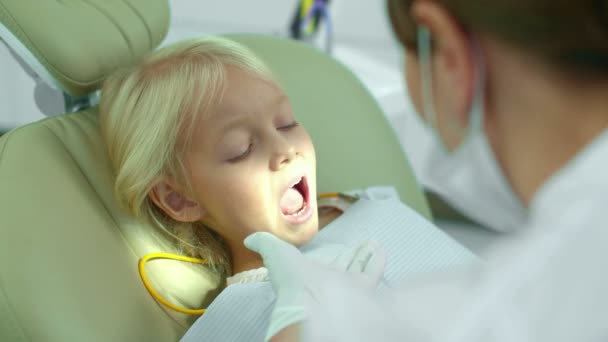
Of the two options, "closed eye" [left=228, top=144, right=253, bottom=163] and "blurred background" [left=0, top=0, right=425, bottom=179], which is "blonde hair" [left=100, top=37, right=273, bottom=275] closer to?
"closed eye" [left=228, top=144, right=253, bottom=163]

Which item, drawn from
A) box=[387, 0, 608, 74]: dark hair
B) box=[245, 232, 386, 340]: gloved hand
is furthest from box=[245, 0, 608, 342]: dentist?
box=[245, 232, 386, 340]: gloved hand

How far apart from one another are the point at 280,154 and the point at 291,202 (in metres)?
0.10

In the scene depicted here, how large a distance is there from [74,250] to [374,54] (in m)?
2.44

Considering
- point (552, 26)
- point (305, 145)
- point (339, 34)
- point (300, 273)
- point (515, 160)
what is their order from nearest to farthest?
1. point (552, 26)
2. point (515, 160)
3. point (300, 273)
4. point (305, 145)
5. point (339, 34)

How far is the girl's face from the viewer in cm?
145

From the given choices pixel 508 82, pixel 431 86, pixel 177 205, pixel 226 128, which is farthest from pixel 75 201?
pixel 508 82

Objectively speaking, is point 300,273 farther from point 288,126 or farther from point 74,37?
point 74,37

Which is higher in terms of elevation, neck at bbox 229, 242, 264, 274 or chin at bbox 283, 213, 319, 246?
chin at bbox 283, 213, 319, 246

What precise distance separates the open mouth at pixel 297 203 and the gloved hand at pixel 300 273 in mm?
147

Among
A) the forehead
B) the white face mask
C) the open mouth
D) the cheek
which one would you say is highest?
the white face mask

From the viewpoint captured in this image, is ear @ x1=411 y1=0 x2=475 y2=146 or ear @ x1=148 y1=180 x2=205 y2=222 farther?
ear @ x1=148 y1=180 x2=205 y2=222

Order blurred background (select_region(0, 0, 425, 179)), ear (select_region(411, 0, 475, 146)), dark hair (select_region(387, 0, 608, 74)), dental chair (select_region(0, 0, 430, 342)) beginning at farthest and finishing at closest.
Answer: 1. blurred background (select_region(0, 0, 425, 179))
2. dental chair (select_region(0, 0, 430, 342))
3. ear (select_region(411, 0, 475, 146))
4. dark hair (select_region(387, 0, 608, 74))

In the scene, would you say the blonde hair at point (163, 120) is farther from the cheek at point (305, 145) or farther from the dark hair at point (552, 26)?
the dark hair at point (552, 26)

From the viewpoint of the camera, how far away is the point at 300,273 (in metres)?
1.16
